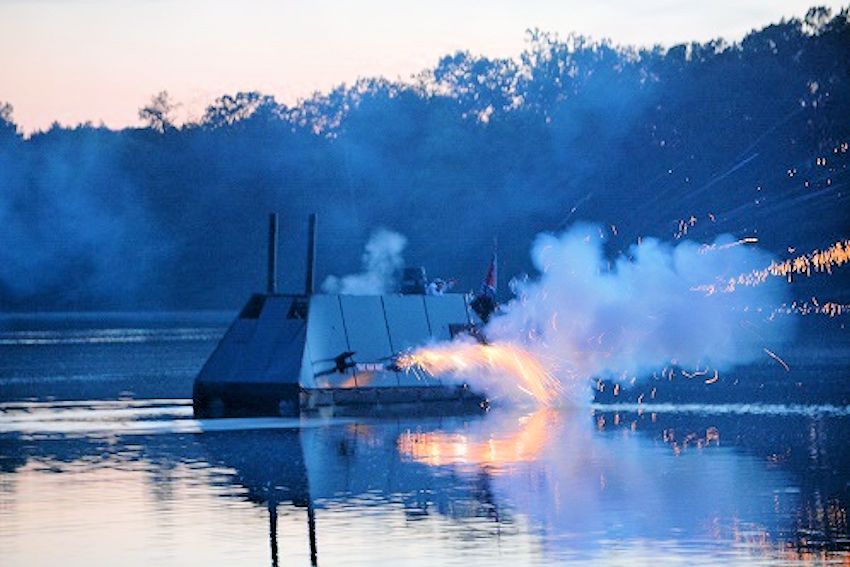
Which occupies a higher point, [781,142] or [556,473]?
[781,142]

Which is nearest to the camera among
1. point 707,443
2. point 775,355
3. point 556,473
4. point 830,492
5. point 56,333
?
point 830,492

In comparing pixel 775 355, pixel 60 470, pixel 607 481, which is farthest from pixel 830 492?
pixel 775 355

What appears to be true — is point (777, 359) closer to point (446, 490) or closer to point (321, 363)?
point (321, 363)

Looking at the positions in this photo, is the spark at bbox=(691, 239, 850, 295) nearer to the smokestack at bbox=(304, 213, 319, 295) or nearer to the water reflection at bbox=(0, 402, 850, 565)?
the smokestack at bbox=(304, 213, 319, 295)

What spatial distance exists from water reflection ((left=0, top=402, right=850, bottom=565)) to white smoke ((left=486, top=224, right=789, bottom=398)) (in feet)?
19.9

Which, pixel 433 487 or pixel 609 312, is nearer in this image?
pixel 433 487

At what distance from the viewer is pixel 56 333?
179250 mm

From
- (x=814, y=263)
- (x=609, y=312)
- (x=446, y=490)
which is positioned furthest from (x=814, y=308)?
(x=446, y=490)

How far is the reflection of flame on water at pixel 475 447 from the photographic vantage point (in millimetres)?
53188

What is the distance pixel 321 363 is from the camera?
66062 mm

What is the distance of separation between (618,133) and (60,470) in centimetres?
13260

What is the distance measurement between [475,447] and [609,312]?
1594 centimetres

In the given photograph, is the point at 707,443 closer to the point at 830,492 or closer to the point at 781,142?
the point at 830,492

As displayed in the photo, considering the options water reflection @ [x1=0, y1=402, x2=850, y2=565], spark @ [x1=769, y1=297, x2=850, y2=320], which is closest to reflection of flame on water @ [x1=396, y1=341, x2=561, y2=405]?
water reflection @ [x1=0, y1=402, x2=850, y2=565]
